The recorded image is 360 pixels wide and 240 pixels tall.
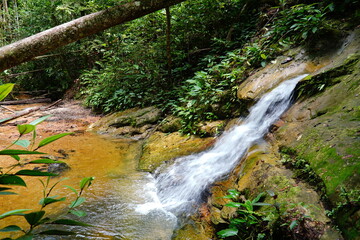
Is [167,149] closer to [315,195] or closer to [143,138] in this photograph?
[143,138]

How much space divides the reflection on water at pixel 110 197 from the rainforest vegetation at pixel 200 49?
→ 57 cm

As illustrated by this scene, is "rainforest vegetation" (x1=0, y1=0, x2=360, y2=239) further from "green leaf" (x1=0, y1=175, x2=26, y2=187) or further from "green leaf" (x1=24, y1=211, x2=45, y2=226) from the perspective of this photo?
"green leaf" (x1=0, y1=175, x2=26, y2=187)

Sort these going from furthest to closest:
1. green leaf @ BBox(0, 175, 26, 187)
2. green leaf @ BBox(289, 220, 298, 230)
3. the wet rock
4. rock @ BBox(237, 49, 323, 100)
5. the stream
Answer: rock @ BBox(237, 49, 323, 100) → the wet rock → the stream → green leaf @ BBox(289, 220, 298, 230) → green leaf @ BBox(0, 175, 26, 187)

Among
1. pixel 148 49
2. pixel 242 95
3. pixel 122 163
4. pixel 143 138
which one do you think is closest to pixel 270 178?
pixel 242 95

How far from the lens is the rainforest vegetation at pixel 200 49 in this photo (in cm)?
496

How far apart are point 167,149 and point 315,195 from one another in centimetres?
336

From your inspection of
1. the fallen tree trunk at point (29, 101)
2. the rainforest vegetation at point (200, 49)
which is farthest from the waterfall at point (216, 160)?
the fallen tree trunk at point (29, 101)

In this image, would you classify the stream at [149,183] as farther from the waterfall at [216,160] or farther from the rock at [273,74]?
the rock at [273,74]

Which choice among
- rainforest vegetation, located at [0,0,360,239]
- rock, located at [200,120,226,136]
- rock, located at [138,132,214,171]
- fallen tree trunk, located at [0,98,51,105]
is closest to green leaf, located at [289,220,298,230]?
rainforest vegetation, located at [0,0,360,239]

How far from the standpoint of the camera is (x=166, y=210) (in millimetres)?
3148

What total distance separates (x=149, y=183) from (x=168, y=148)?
1.28 m

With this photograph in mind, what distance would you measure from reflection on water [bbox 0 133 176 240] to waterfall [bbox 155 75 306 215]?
285 mm

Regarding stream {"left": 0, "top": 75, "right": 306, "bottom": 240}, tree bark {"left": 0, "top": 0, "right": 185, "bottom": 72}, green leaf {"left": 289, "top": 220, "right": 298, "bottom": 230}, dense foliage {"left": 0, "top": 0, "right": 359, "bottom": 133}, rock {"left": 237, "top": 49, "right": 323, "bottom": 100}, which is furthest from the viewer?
dense foliage {"left": 0, "top": 0, "right": 359, "bottom": 133}

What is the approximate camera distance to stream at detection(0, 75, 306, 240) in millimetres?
2752
